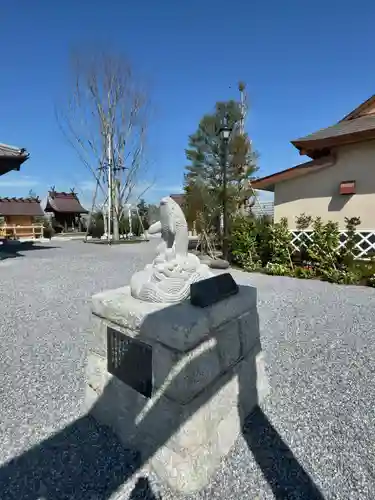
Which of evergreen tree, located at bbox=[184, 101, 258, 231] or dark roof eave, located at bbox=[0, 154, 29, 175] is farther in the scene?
evergreen tree, located at bbox=[184, 101, 258, 231]

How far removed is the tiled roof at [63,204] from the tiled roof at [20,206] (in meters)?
3.42

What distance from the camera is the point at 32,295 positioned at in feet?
18.7

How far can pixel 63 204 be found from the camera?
2686cm

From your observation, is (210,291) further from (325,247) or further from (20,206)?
(20,206)

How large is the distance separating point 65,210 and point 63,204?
2.77ft

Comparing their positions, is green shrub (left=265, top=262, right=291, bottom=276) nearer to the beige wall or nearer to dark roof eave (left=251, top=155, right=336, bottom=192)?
the beige wall

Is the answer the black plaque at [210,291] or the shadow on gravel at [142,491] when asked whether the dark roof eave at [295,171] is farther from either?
the shadow on gravel at [142,491]

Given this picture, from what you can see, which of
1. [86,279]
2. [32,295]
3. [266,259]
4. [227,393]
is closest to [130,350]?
[227,393]

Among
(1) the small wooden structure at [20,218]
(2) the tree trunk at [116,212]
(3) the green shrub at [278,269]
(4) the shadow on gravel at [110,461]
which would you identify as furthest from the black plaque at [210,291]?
(1) the small wooden structure at [20,218]

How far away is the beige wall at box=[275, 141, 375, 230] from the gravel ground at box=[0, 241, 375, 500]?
3.79 meters

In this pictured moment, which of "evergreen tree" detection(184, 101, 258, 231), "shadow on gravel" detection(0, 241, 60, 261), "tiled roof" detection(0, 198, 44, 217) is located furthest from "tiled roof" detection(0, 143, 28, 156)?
"tiled roof" detection(0, 198, 44, 217)

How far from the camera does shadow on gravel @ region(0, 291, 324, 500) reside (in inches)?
66.0

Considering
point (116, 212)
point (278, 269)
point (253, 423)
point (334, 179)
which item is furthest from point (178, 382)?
point (116, 212)

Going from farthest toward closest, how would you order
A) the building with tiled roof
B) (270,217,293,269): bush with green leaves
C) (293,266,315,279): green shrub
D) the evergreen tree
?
the evergreen tree → (270,217,293,269): bush with green leaves → the building with tiled roof → (293,266,315,279): green shrub
